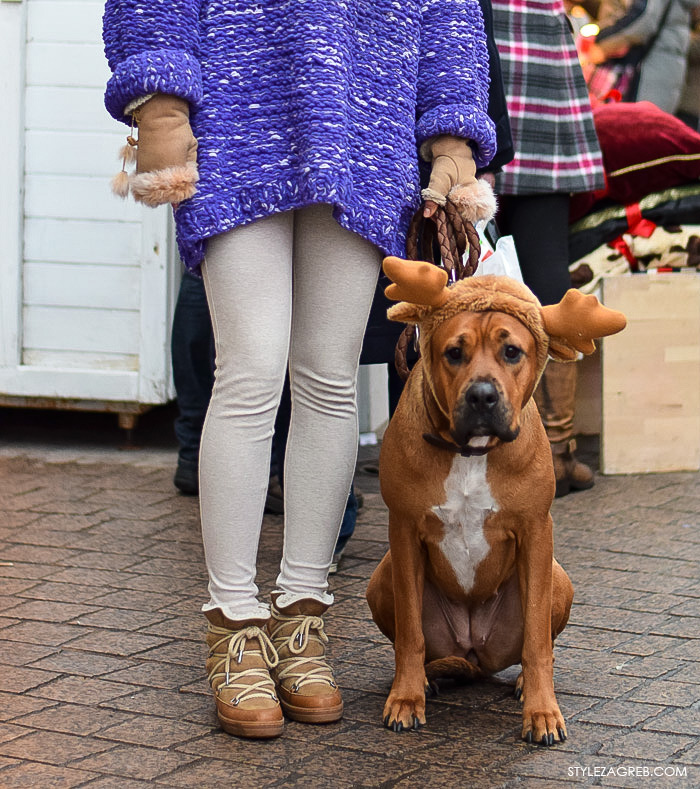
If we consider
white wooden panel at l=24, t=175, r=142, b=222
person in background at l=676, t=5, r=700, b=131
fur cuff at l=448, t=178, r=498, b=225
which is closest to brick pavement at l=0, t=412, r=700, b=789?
fur cuff at l=448, t=178, r=498, b=225

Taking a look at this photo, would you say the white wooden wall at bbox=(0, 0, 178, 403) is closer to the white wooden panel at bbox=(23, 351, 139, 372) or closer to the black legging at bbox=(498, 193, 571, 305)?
the white wooden panel at bbox=(23, 351, 139, 372)

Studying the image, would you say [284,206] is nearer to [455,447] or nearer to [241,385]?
[241,385]

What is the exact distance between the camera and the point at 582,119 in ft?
14.3

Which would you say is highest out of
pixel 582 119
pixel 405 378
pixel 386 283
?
pixel 582 119

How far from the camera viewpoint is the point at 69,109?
5090 millimetres

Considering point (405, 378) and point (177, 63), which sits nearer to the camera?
point (177, 63)

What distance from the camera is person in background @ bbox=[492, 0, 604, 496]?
4.19 metres

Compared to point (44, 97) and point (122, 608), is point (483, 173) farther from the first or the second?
point (44, 97)

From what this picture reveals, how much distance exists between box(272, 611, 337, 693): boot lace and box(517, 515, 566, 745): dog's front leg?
0.41m

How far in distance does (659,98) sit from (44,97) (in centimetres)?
323

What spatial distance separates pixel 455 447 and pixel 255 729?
0.69 meters

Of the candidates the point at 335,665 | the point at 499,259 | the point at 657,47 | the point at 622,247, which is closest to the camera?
the point at 335,665

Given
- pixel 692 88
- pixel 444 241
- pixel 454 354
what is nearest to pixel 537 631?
pixel 454 354

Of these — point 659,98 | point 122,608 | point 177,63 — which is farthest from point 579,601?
point 659,98
